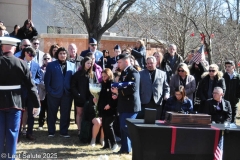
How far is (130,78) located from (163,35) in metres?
17.4

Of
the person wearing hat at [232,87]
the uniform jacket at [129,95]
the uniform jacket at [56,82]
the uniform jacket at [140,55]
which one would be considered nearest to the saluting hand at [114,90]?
the uniform jacket at [129,95]

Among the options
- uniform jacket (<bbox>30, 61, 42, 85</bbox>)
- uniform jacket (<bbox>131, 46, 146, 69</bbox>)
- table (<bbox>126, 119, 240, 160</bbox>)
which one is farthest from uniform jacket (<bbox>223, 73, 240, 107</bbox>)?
table (<bbox>126, 119, 240, 160</bbox>)

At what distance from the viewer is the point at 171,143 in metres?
5.50

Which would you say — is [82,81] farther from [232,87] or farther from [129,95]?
[232,87]

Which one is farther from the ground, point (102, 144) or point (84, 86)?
point (84, 86)

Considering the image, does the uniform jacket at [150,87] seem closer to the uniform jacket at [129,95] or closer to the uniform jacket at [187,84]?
the uniform jacket at [187,84]

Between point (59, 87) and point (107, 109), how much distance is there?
1.48 metres

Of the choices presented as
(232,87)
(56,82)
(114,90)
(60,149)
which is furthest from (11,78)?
(232,87)

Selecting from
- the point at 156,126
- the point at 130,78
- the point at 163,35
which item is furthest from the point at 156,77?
the point at 163,35

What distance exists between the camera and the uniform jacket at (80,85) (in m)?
8.73

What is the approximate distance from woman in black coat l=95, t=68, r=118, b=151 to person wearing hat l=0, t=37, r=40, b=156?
2111 mm

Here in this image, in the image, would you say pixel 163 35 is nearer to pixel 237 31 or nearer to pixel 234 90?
pixel 237 31

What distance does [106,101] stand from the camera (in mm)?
7965

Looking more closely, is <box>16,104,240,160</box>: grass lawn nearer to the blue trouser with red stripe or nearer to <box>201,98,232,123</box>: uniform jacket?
the blue trouser with red stripe
